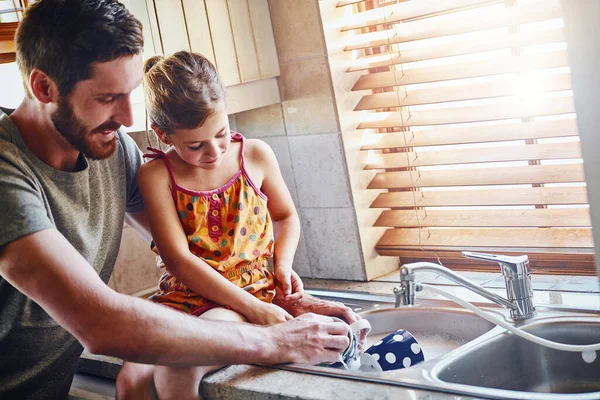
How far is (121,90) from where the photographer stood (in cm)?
Answer: 142

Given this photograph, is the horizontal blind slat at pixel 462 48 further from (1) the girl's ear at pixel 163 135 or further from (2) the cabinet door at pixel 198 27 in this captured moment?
(1) the girl's ear at pixel 163 135

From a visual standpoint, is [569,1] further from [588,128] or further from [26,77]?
[26,77]

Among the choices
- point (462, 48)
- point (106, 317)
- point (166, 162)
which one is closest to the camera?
point (106, 317)

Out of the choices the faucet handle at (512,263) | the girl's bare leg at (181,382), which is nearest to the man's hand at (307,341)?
the girl's bare leg at (181,382)

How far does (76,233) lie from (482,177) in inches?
38.4

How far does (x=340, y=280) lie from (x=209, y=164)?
73 centimetres

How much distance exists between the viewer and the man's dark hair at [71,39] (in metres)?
1.39

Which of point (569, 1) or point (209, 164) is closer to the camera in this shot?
point (569, 1)

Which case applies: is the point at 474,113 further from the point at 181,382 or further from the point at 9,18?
the point at 9,18

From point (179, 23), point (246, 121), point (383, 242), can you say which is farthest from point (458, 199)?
point (179, 23)

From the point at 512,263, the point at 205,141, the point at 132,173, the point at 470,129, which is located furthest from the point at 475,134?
the point at 132,173

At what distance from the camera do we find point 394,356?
148 cm

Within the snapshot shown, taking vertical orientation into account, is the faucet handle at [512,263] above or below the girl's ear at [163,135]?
below

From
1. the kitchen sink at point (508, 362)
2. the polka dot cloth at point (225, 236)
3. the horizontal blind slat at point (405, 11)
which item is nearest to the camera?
the kitchen sink at point (508, 362)
